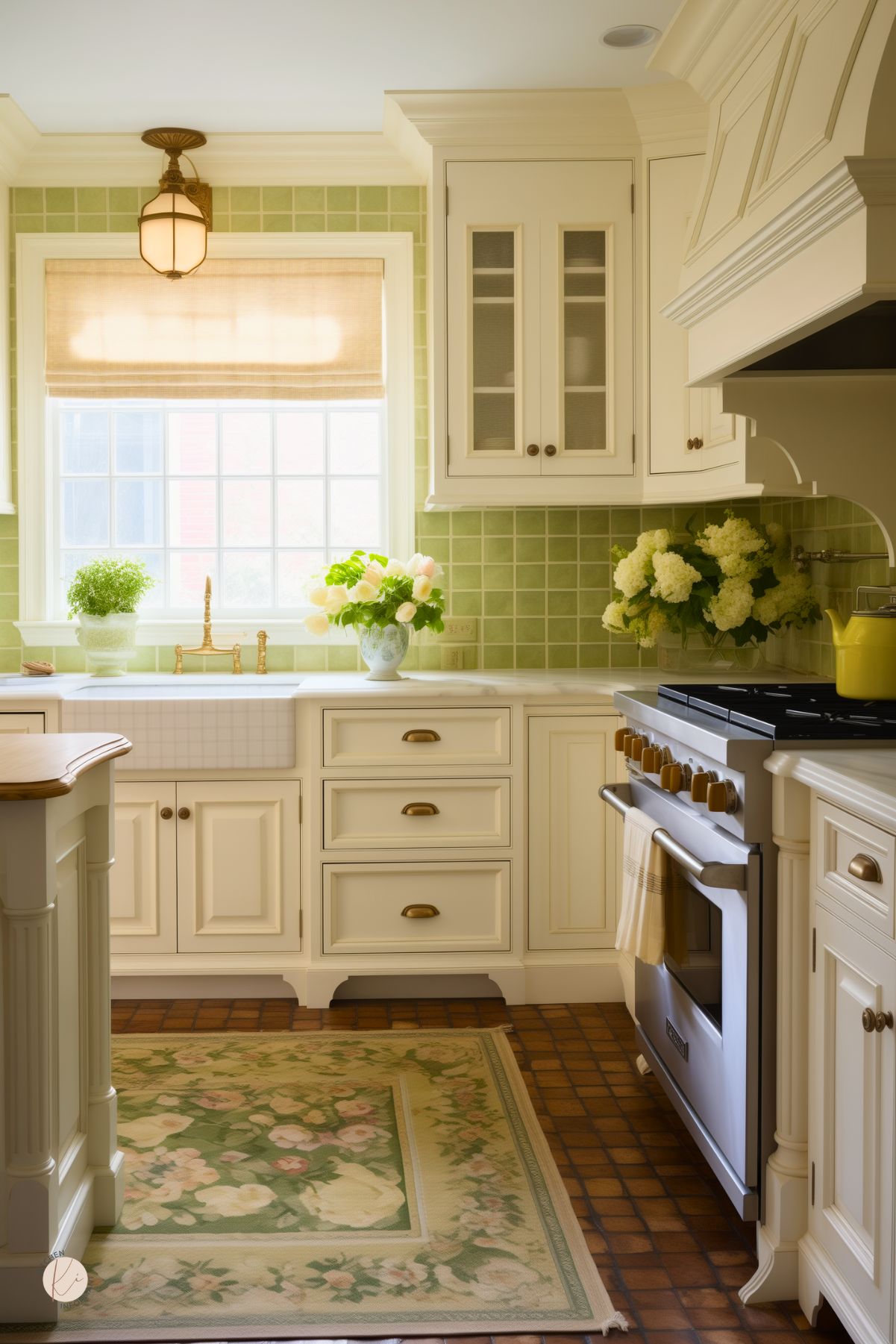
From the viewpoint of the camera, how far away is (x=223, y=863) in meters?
3.37

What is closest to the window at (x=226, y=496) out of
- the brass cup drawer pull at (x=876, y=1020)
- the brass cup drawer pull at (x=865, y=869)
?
the brass cup drawer pull at (x=865, y=869)

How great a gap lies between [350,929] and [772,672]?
1.51 metres

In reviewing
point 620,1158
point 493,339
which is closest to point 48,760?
point 620,1158

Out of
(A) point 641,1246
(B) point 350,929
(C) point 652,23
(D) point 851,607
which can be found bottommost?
(A) point 641,1246

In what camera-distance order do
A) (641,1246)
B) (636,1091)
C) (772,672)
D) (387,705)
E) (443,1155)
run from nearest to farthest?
(641,1246), (443,1155), (636,1091), (387,705), (772,672)

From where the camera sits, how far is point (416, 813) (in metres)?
3.35

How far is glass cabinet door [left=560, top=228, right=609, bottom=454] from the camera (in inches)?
138

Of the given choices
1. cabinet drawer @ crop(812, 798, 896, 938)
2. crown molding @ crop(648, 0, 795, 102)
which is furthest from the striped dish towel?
crown molding @ crop(648, 0, 795, 102)

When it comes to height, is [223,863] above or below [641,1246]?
above

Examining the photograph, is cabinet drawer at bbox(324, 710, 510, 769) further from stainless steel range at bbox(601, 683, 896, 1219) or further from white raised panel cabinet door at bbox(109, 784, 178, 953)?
stainless steel range at bbox(601, 683, 896, 1219)

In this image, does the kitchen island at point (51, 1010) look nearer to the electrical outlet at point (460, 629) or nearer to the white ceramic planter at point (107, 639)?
the white ceramic planter at point (107, 639)

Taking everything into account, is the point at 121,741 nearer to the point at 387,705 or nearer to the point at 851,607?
the point at 387,705

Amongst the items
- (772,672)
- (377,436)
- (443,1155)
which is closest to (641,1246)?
(443,1155)

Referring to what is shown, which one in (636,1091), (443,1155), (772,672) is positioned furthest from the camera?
(772,672)
